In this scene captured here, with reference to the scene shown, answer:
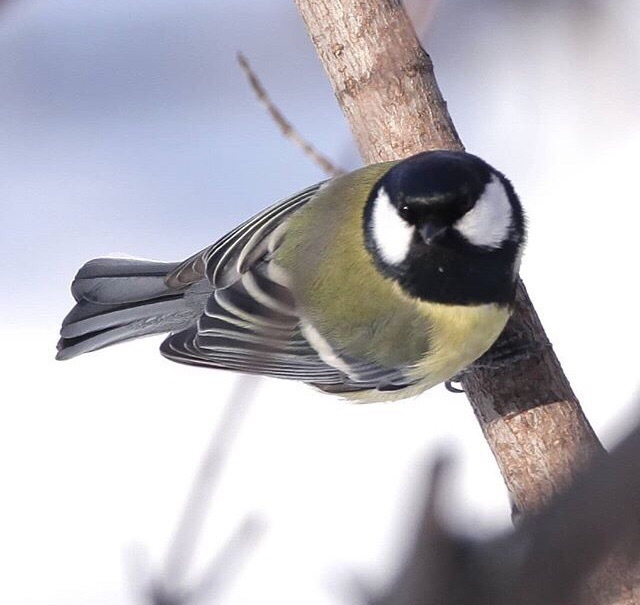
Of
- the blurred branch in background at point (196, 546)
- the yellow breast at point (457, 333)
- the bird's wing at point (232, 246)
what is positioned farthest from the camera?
the bird's wing at point (232, 246)

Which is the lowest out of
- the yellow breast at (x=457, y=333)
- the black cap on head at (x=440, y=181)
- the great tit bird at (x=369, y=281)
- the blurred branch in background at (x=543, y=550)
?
the yellow breast at (x=457, y=333)

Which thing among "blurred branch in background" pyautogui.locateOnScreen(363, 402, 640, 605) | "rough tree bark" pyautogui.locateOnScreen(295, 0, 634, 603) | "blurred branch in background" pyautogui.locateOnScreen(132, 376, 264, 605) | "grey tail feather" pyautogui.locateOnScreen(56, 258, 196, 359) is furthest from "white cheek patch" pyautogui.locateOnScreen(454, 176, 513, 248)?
"blurred branch in background" pyautogui.locateOnScreen(363, 402, 640, 605)

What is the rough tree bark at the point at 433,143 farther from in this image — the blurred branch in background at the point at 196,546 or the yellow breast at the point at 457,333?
the blurred branch in background at the point at 196,546

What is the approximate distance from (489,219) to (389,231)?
143mm

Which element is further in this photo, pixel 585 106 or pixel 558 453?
pixel 558 453

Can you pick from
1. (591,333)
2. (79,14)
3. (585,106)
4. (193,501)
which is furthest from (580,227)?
(193,501)

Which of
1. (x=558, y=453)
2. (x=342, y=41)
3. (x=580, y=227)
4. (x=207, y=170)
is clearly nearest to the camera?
(x=558, y=453)

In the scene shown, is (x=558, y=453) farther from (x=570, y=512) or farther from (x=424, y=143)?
(x=570, y=512)

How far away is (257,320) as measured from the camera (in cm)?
142

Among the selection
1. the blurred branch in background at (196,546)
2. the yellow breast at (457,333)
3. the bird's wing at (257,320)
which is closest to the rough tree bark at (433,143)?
the yellow breast at (457,333)

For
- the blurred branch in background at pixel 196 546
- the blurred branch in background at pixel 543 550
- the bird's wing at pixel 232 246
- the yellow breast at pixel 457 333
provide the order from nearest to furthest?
the blurred branch in background at pixel 543 550, the blurred branch in background at pixel 196 546, the yellow breast at pixel 457 333, the bird's wing at pixel 232 246

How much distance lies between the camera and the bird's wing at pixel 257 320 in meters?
1.40

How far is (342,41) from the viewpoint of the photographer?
150cm

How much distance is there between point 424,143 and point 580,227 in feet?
3.51
